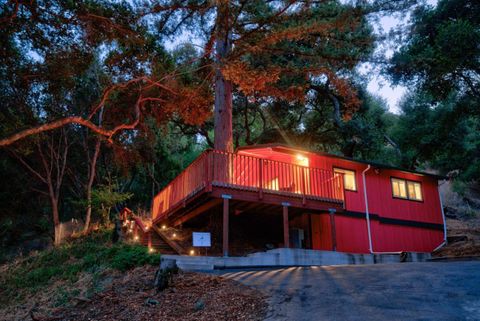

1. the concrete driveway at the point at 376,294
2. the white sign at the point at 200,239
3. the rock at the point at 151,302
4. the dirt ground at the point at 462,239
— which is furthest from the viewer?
the dirt ground at the point at 462,239

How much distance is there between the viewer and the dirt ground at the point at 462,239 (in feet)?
47.9

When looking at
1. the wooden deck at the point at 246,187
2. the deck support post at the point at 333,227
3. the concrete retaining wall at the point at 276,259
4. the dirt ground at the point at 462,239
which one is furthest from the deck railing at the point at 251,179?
the dirt ground at the point at 462,239

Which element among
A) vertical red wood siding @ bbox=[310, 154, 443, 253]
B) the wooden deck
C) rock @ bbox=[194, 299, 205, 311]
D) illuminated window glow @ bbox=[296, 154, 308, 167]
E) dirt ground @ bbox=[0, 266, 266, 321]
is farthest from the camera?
illuminated window glow @ bbox=[296, 154, 308, 167]

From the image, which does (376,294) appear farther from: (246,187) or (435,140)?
(435,140)

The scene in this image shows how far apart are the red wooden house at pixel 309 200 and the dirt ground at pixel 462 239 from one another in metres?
0.79

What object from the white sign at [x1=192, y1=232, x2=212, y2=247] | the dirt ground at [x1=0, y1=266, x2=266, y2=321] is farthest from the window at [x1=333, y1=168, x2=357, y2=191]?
the dirt ground at [x1=0, y1=266, x2=266, y2=321]

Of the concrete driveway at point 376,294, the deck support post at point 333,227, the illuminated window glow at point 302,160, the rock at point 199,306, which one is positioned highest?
the illuminated window glow at point 302,160

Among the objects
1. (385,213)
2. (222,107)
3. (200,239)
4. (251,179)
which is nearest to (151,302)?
(200,239)

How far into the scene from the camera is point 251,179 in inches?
505

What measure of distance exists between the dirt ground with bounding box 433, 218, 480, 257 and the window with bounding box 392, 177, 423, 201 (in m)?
2.62

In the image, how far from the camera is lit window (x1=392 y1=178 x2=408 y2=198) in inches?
699

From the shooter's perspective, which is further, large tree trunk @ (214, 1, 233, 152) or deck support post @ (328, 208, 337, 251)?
large tree trunk @ (214, 1, 233, 152)

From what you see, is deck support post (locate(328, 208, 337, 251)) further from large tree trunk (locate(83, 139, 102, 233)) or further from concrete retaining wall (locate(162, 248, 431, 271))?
large tree trunk (locate(83, 139, 102, 233))

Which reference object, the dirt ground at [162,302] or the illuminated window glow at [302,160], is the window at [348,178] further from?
the dirt ground at [162,302]
